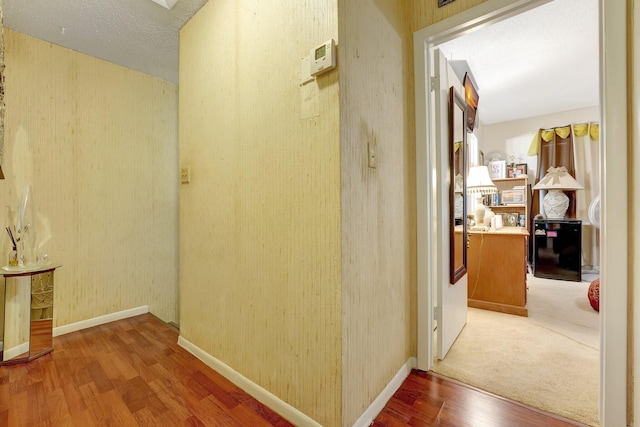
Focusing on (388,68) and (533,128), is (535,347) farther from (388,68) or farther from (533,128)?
(533,128)

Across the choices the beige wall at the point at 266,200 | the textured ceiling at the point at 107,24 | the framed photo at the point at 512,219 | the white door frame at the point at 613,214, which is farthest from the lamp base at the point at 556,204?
the textured ceiling at the point at 107,24

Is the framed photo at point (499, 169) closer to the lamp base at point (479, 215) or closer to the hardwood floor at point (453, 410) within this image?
the lamp base at point (479, 215)

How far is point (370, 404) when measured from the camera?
4.41ft

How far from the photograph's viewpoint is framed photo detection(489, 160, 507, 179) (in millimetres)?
5156

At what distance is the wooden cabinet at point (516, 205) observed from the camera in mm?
4824

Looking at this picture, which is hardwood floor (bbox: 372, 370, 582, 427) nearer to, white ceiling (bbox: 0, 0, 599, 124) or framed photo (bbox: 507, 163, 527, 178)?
white ceiling (bbox: 0, 0, 599, 124)

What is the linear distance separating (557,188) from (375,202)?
4.90 metres

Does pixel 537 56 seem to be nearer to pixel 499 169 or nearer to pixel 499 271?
pixel 499 271

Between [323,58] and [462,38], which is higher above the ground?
[462,38]

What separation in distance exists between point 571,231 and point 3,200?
21.4 feet

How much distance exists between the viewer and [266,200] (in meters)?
1.45

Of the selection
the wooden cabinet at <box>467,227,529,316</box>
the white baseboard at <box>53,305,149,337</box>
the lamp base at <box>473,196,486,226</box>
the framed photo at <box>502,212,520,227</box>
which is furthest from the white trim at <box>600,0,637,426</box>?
the framed photo at <box>502,212,520,227</box>

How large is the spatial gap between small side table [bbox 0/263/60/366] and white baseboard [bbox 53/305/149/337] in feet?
0.87

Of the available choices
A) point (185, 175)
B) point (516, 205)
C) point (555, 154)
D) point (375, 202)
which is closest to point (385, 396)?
point (375, 202)
